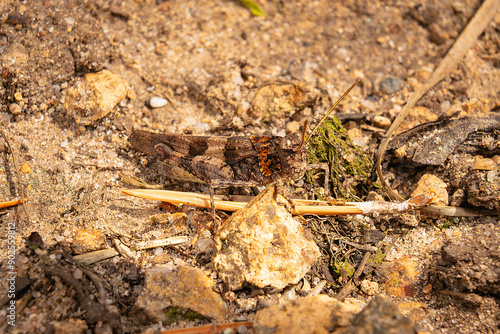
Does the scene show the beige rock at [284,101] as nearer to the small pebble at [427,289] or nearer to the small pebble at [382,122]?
the small pebble at [382,122]

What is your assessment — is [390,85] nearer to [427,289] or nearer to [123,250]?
[427,289]

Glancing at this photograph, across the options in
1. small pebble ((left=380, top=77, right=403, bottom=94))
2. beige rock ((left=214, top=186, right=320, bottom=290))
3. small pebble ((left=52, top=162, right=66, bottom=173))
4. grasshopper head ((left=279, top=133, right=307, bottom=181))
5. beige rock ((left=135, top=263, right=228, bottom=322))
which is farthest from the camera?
small pebble ((left=380, top=77, right=403, bottom=94))

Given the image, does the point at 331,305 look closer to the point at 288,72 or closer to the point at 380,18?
the point at 288,72

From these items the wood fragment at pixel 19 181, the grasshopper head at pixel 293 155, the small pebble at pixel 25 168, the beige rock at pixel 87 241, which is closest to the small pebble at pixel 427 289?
the grasshopper head at pixel 293 155

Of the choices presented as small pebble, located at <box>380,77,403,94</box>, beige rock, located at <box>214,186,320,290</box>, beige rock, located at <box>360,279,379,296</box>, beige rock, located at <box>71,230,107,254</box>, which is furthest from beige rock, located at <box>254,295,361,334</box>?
small pebble, located at <box>380,77,403,94</box>

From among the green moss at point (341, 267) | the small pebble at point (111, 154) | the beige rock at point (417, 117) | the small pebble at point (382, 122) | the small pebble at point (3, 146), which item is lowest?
the small pebble at point (111, 154)

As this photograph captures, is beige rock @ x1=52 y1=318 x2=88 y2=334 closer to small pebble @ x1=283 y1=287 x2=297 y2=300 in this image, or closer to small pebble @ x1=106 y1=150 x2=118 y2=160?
small pebble @ x1=283 y1=287 x2=297 y2=300
